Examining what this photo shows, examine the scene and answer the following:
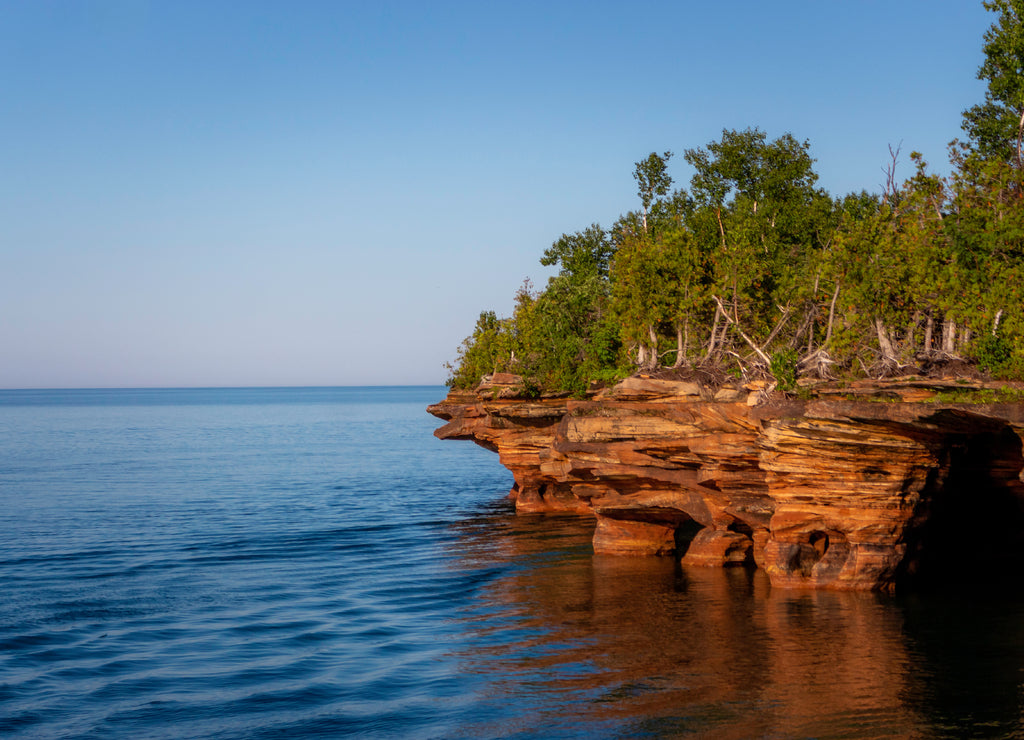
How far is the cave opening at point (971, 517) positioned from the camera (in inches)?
1086

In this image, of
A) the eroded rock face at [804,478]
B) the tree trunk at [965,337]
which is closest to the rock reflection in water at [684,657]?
the eroded rock face at [804,478]

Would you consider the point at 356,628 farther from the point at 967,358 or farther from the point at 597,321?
the point at 597,321

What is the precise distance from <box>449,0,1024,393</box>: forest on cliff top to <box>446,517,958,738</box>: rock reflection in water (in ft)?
25.1

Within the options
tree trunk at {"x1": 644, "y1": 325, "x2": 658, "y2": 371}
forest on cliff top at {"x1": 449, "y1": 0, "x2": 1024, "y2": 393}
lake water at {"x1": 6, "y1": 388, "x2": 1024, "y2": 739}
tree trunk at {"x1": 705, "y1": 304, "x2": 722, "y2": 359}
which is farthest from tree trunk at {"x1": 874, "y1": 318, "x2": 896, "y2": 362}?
tree trunk at {"x1": 644, "y1": 325, "x2": 658, "y2": 371}

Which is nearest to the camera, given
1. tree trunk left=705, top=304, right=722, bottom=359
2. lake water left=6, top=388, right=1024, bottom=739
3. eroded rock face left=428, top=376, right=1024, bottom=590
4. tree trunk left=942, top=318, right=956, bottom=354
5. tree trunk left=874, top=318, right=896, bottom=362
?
lake water left=6, top=388, right=1024, bottom=739

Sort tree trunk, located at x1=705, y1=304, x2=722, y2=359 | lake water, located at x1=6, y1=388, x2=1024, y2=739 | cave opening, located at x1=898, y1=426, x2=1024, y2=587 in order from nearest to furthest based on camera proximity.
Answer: lake water, located at x1=6, y1=388, x2=1024, y2=739, cave opening, located at x1=898, y1=426, x2=1024, y2=587, tree trunk, located at x1=705, y1=304, x2=722, y2=359

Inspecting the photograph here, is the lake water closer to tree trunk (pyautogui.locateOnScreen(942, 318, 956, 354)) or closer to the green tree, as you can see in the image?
tree trunk (pyautogui.locateOnScreen(942, 318, 956, 354))

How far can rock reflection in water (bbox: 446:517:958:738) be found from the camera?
18.4 meters

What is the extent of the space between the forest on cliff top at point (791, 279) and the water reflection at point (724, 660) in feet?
24.5

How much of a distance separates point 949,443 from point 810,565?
6360 millimetres

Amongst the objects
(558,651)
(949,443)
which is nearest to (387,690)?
(558,651)

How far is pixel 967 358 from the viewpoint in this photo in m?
27.3

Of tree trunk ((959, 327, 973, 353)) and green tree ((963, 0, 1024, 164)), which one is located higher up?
green tree ((963, 0, 1024, 164))

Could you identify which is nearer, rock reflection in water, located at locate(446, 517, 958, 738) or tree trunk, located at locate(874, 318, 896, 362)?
rock reflection in water, located at locate(446, 517, 958, 738)
